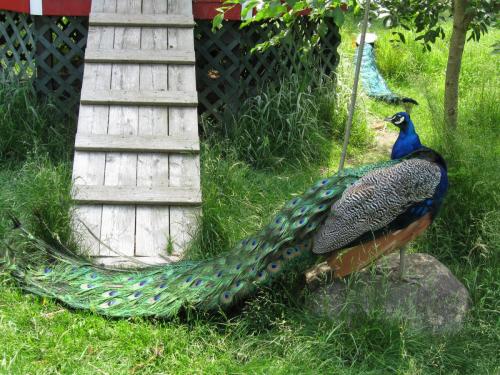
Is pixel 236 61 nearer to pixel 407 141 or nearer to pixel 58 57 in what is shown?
pixel 58 57

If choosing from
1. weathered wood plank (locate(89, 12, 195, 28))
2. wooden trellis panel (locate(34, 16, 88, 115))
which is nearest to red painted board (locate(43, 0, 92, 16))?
wooden trellis panel (locate(34, 16, 88, 115))

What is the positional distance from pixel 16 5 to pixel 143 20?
3.59ft

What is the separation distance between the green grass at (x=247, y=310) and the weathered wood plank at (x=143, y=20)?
905mm

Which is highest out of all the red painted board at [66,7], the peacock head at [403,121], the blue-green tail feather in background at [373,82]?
the red painted board at [66,7]

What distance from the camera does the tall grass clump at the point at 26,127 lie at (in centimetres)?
643

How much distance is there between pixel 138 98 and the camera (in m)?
5.86

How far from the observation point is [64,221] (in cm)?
485

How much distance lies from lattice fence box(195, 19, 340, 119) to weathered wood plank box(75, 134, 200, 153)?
157cm

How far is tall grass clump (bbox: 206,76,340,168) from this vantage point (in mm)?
6699

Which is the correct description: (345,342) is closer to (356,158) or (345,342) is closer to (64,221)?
(64,221)

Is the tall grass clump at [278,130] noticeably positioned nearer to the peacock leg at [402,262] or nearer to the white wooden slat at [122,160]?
the white wooden slat at [122,160]

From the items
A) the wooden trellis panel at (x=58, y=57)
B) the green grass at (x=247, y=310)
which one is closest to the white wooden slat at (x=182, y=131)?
the green grass at (x=247, y=310)

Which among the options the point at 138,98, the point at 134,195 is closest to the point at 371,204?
the point at 134,195

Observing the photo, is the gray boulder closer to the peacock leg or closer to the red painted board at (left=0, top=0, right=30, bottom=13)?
the peacock leg
